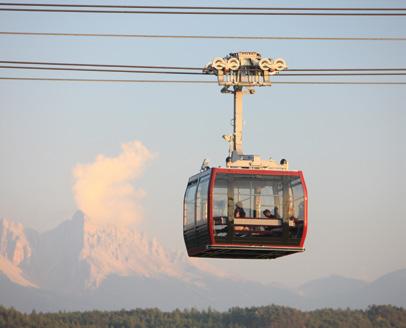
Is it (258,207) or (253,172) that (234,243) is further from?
(253,172)

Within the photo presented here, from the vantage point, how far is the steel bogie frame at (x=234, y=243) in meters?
42.1

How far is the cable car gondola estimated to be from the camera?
42125mm

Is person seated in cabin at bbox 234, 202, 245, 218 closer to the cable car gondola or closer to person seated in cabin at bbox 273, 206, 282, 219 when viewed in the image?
the cable car gondola

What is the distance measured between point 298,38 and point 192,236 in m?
7.58

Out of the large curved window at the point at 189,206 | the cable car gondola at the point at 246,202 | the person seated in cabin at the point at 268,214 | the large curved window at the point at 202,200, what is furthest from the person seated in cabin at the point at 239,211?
the large curved window at the point at 189,206

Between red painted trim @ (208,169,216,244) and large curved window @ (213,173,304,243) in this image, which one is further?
large curved window @ (213,173,304,243)

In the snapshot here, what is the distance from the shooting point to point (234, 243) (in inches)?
1656

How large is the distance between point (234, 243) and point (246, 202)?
4.85 ft

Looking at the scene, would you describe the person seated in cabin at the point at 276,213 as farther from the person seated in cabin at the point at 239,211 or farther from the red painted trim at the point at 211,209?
the red painted trim at the point at 211,209

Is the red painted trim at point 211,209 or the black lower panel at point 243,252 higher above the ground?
the red painted trim at point 211,209

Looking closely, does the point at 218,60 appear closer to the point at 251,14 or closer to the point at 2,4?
the point at 251,14

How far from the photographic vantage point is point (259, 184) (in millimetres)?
42750

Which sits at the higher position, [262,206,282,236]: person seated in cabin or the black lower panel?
[262,206,282,236]: person seated in cabin

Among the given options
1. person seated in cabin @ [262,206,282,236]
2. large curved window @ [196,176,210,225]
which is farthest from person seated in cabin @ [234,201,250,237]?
large curved window @ [196,176,210,225]
